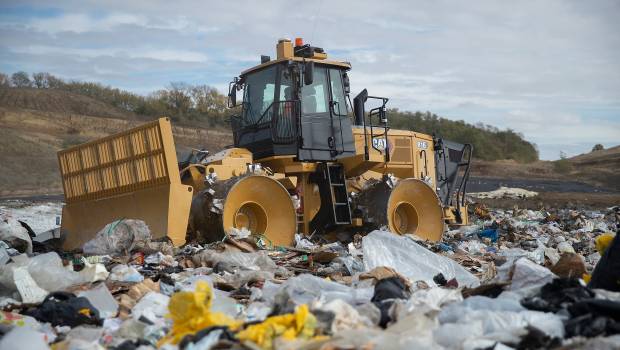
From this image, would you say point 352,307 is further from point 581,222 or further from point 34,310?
point 581,222

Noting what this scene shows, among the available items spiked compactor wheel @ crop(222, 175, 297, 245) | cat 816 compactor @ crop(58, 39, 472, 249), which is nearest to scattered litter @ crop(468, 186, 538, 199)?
cat 816 compactor @ crop(58, 39, 472, 249)

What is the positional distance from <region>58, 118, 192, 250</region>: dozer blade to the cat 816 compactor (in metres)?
0.01

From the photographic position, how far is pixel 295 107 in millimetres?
8867

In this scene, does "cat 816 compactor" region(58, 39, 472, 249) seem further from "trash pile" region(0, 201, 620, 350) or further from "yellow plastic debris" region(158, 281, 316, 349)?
"yellow plastic debris" region(158, 281, 316, 349)

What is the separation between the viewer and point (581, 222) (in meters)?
13.0

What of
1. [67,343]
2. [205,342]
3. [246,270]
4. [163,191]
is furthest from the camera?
[163,191]

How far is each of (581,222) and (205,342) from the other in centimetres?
1084

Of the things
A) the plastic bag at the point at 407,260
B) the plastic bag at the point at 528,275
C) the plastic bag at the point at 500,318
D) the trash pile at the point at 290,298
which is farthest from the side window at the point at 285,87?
the plastic bag at the point at 500,318

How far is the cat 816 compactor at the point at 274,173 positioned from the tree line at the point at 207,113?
82.3 feet

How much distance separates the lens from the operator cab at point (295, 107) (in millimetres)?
8906

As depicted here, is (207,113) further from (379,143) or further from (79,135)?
(379,143)

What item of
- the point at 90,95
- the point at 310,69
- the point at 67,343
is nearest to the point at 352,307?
the point at 67,343

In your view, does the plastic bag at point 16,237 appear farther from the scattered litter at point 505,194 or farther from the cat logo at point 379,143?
the scattered litter at point 505,194

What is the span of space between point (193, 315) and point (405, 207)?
6.14 meters
